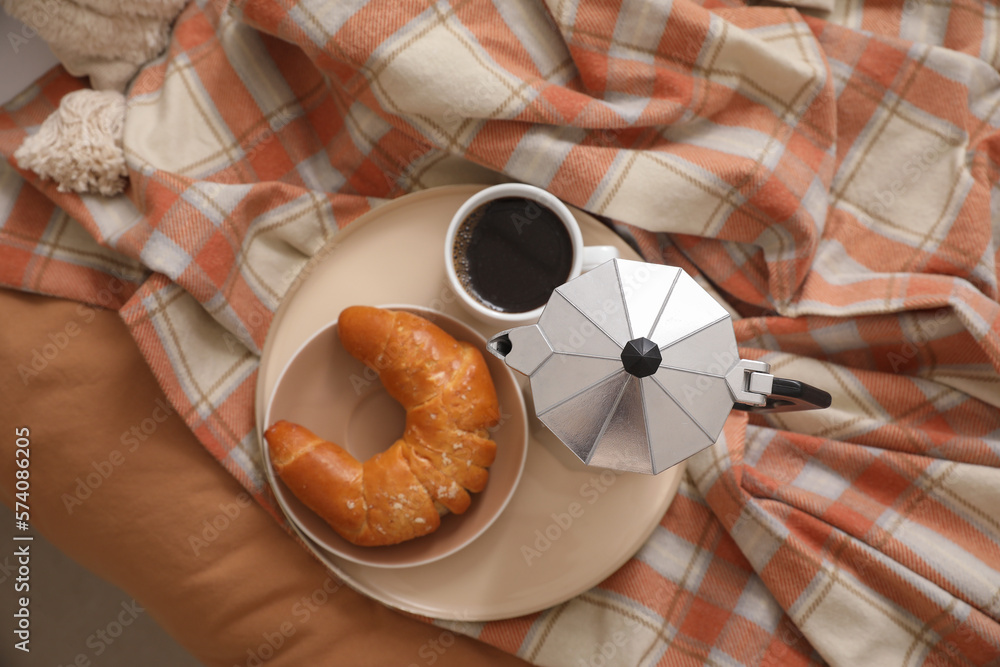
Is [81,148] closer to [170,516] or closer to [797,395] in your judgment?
[170,516]

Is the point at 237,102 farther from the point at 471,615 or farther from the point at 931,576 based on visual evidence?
the point at 931,576

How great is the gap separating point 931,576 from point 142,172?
1.22m

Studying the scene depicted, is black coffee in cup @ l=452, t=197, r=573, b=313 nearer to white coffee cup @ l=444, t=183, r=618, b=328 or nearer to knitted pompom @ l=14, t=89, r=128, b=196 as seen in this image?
white coffee cup @ l=444, t=183, r=618, b=328

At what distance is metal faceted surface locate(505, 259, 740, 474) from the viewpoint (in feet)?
1.93

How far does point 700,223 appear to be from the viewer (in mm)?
922

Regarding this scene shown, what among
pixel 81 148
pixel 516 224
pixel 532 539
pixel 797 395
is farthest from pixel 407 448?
pixel 81 148

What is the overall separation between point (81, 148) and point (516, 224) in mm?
615

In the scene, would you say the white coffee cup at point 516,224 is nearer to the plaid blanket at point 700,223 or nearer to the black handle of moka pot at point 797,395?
the plaid blanket at point 700,223

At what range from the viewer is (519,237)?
84 centimetres

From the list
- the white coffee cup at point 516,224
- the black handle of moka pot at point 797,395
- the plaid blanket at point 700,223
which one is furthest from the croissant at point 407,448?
the black handle of moka pot at point 797,395

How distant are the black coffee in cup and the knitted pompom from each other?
51cm

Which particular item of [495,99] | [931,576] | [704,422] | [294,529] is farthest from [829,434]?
[294,529]

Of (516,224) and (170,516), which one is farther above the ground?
(516,224)

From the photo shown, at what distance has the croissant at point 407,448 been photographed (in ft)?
2.58
